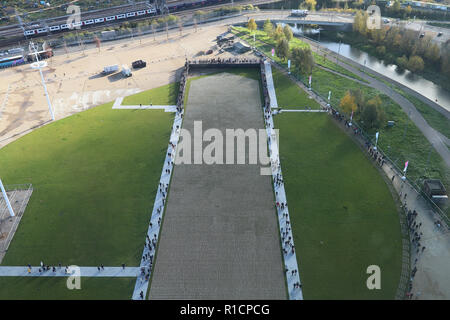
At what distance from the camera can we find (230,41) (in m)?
96.6

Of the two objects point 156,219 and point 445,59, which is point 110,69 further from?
point 445,59

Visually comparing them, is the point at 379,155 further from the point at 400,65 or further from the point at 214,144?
the point at 400,65

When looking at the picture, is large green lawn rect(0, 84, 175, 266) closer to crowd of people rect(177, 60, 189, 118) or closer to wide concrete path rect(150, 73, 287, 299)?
crowd of people rect(177, 60, 189, 118)

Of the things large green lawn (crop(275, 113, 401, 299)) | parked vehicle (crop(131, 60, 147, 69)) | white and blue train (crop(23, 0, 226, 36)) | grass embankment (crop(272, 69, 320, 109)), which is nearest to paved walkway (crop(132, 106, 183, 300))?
large green lawn (crop(275, 113, 401, 299))

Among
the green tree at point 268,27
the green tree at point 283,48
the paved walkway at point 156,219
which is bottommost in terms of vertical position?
the paved walkway at point 156,219

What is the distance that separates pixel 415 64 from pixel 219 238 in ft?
217

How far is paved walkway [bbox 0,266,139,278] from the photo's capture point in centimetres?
3912

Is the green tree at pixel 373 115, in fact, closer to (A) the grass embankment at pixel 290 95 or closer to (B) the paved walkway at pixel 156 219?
(A) the grass embankment at pixel 290 95

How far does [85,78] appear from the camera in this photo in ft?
263

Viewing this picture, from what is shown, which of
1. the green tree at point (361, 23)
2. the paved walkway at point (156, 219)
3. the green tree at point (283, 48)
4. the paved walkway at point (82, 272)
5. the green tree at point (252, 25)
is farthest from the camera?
the green tree at point (361, 23)

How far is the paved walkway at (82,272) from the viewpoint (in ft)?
128

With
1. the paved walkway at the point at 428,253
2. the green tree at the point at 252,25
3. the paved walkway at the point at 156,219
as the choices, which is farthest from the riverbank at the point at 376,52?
the paved walkway at the point at 156,219

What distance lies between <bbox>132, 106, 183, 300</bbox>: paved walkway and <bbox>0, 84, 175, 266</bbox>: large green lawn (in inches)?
31.3

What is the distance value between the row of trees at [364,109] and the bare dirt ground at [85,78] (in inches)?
1388
